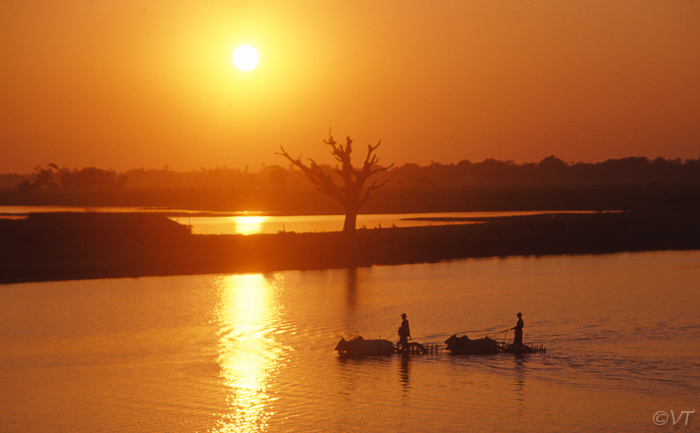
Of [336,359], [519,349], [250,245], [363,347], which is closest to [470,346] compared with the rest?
[519,349]

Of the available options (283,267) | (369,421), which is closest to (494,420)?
(369,421)

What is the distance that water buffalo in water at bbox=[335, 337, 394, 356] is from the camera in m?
25.2

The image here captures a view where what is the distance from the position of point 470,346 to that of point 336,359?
4.48 meters

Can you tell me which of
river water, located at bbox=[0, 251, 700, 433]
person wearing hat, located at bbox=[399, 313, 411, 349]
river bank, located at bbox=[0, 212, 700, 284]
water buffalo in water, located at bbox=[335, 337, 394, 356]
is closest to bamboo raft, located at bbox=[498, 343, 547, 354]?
river water, located at bbox=[0, 251, 700, 433]

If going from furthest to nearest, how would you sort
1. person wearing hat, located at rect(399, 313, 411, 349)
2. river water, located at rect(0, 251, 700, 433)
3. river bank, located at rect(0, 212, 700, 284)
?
river bank, located at rect(0, 212, 700, 284)
person wearing hat, located at rect(399, 313, 411, 349)
river water, located at rect(0, 251, 700, 433)

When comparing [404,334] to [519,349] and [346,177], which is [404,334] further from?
[346,177]

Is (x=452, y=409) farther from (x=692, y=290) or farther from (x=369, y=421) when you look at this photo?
(x=692, y=290)

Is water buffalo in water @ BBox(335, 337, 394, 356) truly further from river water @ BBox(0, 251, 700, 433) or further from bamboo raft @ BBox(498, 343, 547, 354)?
bamboo raft @ BBox(498, 343, 547, 354)

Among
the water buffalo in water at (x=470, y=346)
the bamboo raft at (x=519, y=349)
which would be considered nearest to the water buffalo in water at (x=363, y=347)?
the water buffalo in water at (x=470, y=346)

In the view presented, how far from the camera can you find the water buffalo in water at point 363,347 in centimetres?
2525

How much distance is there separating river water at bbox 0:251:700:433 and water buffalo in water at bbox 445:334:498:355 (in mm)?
364

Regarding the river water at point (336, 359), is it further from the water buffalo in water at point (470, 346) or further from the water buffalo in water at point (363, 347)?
the water buffalo in water at point (363, 347)

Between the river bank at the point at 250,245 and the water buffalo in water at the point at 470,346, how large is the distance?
2419 cm

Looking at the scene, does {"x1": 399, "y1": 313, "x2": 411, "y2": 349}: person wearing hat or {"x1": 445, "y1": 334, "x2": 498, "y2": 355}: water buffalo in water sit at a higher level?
{"x1": 399, "y1": 313, "x2": 411, "y2": 349}: person wearing hat
